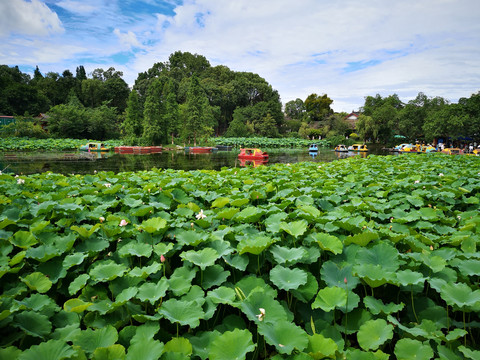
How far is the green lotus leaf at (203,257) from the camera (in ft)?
5.05

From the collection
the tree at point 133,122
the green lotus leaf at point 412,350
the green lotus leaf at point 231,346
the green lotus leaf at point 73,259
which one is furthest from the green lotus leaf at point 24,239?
the tree at point 133,122

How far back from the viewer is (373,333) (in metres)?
1.22

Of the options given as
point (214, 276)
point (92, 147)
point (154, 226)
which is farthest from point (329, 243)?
point (92, 147)

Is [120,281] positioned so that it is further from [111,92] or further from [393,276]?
[111,92]

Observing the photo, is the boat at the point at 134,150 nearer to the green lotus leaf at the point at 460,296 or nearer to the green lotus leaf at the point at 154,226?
the green lotus leaf at the point at 154,226

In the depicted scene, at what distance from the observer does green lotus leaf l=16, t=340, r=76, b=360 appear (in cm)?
100

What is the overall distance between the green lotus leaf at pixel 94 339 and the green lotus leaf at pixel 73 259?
1.87 feet

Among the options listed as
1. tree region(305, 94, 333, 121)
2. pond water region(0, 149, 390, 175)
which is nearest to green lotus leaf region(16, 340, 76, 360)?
pond water region(0, 149, 390, 175)

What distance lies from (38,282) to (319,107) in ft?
197

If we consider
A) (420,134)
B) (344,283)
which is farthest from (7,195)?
(420,134)

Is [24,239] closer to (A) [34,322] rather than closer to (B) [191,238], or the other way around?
(A) [34,322]

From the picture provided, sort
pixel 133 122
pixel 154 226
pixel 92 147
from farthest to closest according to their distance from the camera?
1. pixel 133 122
2. pixel 92 147
3. pixel 154 226

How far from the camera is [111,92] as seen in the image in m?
46.0

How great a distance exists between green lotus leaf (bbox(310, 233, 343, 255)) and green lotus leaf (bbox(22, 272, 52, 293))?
1487 millimetres
